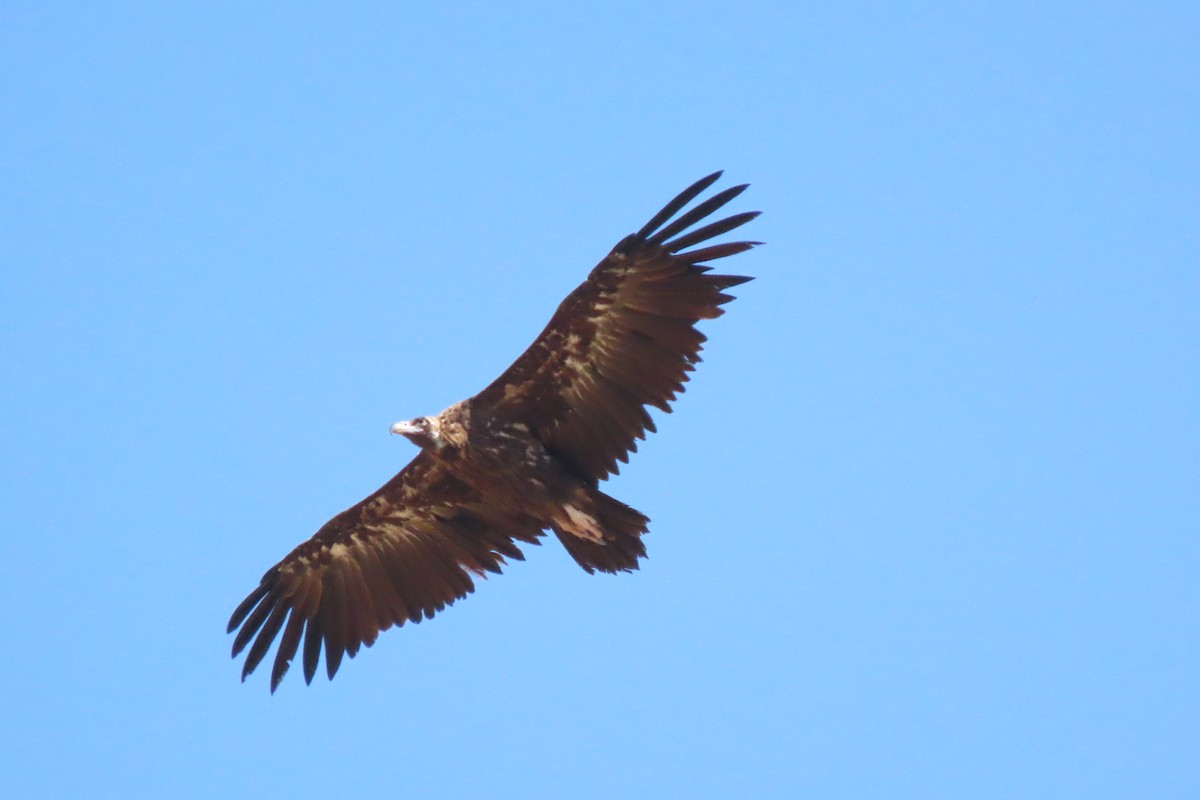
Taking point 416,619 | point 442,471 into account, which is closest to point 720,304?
point 442,471

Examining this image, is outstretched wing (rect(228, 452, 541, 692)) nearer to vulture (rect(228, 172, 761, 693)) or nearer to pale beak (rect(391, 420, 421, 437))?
vulture (rect(228, 172, 761, 693))

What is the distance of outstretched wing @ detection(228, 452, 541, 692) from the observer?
15.5 m

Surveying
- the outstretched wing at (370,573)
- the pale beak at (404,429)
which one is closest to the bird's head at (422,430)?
the pale beak at (404,429)

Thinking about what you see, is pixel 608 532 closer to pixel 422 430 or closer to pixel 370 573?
pixel 422 430

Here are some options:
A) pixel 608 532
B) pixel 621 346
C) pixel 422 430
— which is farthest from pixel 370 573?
pixel 621 346

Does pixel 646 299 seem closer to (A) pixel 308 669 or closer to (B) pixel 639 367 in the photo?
(B) pixel 639 367

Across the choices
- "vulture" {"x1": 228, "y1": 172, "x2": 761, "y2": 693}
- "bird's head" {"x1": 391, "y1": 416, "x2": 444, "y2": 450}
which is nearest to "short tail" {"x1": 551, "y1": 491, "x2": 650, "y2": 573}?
"vulture" {"x1": 228, "y1": 172, "x2": 761, "y2": 693}

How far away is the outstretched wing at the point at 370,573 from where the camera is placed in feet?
50.8

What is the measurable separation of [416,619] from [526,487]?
237 cm

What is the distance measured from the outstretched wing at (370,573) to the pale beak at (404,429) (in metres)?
1.19

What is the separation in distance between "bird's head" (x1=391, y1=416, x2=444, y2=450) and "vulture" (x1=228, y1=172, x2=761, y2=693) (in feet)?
0.05

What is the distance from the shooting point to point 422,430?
47.1 feet

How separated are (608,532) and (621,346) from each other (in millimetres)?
Answer: 1700

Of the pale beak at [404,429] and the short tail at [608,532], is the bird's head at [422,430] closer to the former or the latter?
the pale beak at [404,429]
